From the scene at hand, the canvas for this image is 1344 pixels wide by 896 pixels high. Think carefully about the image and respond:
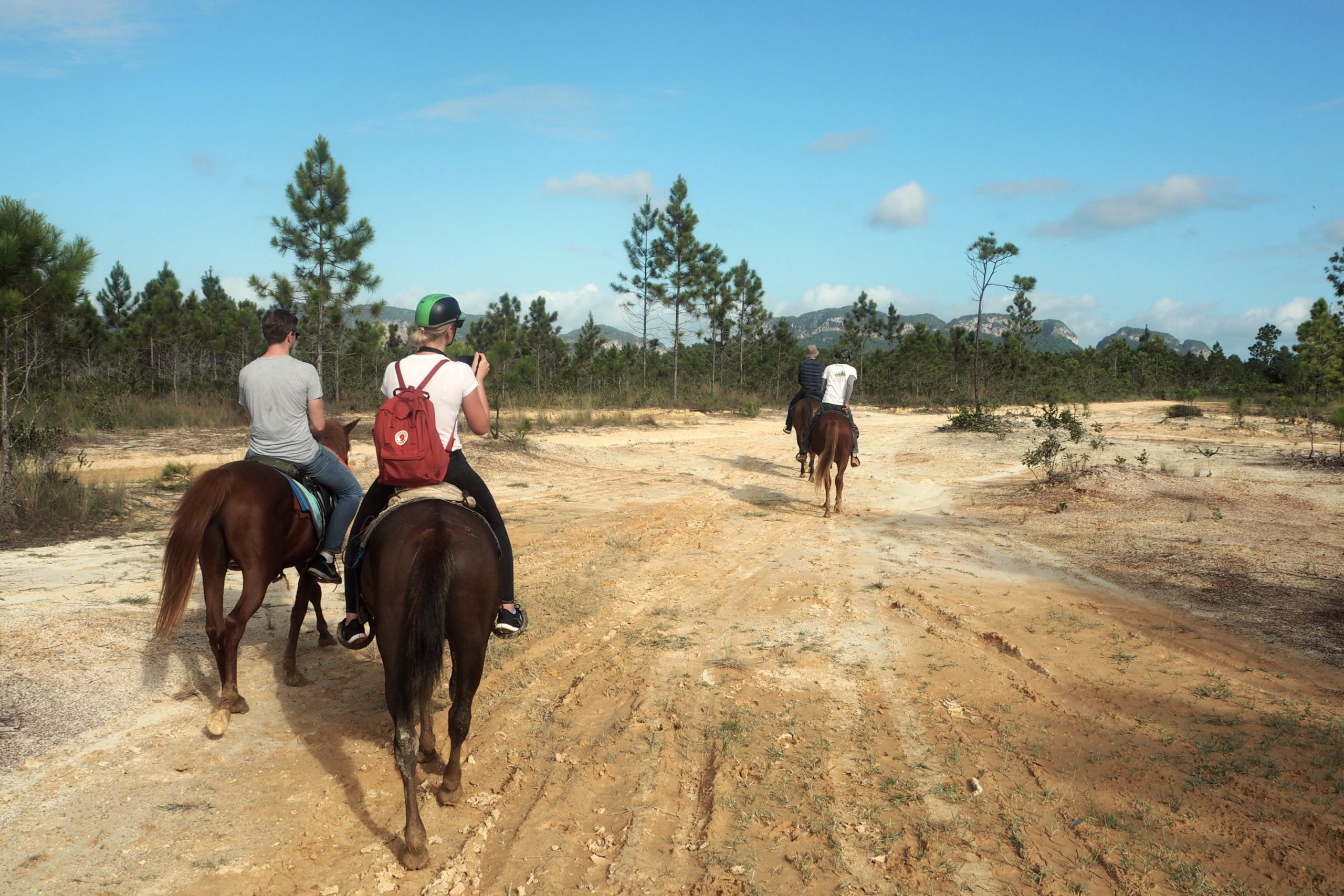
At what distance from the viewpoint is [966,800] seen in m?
3.89

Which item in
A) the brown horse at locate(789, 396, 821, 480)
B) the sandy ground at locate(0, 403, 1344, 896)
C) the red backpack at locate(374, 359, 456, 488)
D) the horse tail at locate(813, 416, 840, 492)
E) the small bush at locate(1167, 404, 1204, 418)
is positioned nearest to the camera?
the sandy ground at locate(0, 403, 1344, 896)

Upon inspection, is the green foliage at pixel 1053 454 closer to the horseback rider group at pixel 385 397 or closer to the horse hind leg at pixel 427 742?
the horseback rider group at pixel 385 397

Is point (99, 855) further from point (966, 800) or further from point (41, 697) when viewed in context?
point (966, 800)

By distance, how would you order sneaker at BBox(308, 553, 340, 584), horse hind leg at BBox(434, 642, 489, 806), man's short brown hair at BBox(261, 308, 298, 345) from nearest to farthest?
1. horse hind leg at BBox(434, 642, 489, 806)
2. man's short brown hair at BBox(261, 308, 298, 345)
3. sneaker at BBox(308, 553, 340, 584)

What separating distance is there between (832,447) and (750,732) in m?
7.39

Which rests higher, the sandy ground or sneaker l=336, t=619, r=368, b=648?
sneaker l=336, t=619, r=368, b=648

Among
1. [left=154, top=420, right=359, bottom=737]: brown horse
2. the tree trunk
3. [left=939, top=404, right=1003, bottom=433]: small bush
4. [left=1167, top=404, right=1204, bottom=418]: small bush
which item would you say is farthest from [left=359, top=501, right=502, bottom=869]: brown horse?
[left=1167, top=404, right=1204, bottom=418]: small bush

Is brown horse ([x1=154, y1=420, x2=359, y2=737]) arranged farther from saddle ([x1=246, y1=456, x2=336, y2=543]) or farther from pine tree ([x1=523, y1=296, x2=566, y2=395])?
pine tree ([x1=523, y1=296, x2=566, y2=395])

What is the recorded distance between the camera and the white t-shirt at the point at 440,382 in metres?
4.25

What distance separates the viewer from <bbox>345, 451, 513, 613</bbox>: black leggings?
4.37 meters

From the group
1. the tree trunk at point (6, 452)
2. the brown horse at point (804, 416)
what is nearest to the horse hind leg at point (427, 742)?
the tree trunk at point (6, 452)

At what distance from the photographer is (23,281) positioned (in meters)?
9.59

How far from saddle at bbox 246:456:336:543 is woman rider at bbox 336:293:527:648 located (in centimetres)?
94

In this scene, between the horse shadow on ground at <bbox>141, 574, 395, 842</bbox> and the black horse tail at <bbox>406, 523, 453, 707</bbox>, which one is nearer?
the black horse tail at <bbox>406, 523, 453, 707</bbox>
